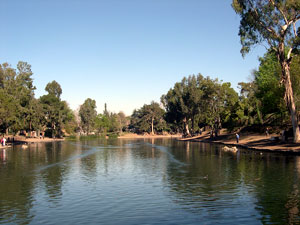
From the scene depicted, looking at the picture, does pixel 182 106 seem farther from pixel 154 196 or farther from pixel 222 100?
pixel 154 196

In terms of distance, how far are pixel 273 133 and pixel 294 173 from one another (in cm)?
3783

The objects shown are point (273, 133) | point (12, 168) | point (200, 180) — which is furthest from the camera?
point (273, 133)

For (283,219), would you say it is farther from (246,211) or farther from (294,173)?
(294,173)

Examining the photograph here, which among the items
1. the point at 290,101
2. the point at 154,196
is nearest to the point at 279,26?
the point at 290,101

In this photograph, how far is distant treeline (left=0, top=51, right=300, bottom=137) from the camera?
207 ft

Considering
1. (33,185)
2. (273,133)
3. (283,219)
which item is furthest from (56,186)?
(273,133)

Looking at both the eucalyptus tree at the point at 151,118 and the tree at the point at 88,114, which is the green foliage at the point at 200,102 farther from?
the tree at the point at 88,114

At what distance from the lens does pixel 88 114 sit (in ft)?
532

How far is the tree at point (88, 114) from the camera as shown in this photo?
16125 centimetres

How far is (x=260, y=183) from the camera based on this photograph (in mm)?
21047

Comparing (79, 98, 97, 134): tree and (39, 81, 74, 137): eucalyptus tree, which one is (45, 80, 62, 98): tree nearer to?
(39, 81, 74, 137): eucalyptus tree

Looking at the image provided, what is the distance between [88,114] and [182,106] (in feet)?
202

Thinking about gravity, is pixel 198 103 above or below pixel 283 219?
above

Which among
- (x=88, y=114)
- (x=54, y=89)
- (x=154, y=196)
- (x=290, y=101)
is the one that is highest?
(x=54, y=89)
